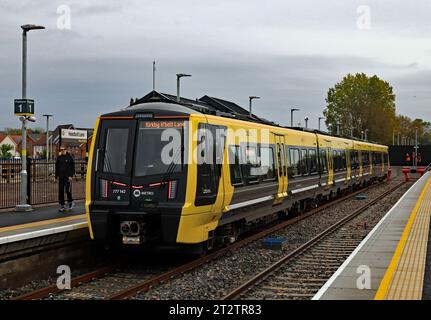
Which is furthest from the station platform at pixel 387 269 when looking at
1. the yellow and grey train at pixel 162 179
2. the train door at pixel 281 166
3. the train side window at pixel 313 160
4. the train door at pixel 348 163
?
the train door at pixel 348 163

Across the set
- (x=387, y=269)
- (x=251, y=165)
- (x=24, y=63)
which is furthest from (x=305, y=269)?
(x=24, y=63)

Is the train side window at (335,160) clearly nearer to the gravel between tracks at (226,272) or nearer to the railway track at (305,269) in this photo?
the gravel between tracks at (226,272)

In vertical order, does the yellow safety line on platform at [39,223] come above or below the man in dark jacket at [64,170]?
below

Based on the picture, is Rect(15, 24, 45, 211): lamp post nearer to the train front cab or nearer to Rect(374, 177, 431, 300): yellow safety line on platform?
the train front cab

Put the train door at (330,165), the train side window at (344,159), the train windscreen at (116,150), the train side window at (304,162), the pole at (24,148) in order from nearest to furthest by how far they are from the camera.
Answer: the train windscreen at (116,150) < the pole at (24,148) < the train side window at (304,162) < the train door at (330,165) < the train side window at (344,159)

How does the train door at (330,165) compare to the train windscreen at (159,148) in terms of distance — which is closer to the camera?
the train windscreen at (159,148)

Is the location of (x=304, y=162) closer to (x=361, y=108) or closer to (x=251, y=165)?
(x=251, y=165)

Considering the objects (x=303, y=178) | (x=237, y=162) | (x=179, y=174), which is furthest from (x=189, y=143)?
(x=303, y=178)

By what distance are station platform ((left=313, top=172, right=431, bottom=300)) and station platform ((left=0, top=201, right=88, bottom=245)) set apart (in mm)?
4768

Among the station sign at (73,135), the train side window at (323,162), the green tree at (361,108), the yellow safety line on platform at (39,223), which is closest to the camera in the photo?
the yellow safety line on platform at (39,223)

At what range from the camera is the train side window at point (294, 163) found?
16.9m

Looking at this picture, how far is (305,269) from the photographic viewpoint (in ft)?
34.3

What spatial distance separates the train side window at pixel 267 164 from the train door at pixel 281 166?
62 centimetres
